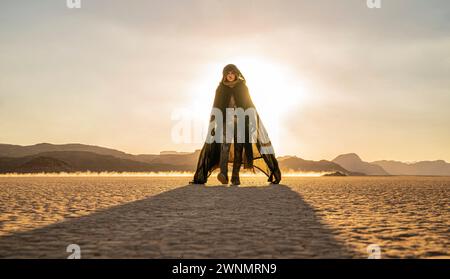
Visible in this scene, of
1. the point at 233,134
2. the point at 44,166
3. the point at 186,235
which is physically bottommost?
the point at 186,235

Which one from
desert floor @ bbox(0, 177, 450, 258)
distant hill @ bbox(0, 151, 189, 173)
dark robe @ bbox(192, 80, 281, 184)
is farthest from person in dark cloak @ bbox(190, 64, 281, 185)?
distant hill @ bbox(0, 151, 189, 173)

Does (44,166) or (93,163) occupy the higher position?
(93,163)

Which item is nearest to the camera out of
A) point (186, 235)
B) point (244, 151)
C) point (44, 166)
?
point (186, 235)

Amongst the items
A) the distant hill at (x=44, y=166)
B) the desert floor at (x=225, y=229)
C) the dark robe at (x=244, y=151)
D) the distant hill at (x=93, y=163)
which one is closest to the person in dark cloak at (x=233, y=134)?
the dark robe at (x=244, y=151)

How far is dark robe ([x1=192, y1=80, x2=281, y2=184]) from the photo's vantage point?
1599 centimetres

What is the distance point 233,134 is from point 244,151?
0.75 meters

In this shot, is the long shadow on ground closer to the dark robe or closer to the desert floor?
the desert floor

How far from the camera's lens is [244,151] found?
648 inches

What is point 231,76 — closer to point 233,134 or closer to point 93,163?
point 233,134

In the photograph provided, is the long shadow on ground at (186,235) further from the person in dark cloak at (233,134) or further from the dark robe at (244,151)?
the dark robe at (244,151)

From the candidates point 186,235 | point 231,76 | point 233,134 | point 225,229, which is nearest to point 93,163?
point 233,134

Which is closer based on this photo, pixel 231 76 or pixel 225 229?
pixel 225 229
